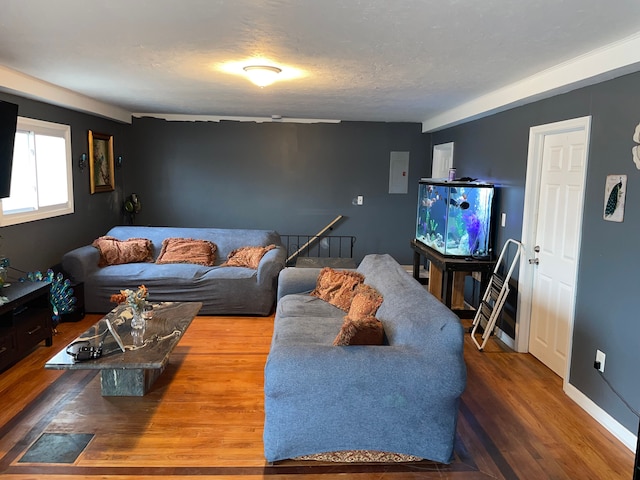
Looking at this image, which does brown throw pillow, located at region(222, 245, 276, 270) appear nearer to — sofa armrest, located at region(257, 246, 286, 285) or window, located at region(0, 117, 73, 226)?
sofa armrest, located at region(257, 246, 286, 285)

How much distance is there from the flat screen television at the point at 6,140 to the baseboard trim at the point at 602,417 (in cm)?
437

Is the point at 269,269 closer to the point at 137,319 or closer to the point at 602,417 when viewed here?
the point at 137,319

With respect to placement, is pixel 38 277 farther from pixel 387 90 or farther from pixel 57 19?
pixel 387 90

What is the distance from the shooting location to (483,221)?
14.5ft

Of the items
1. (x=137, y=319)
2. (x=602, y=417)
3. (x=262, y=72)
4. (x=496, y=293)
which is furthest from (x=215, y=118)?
(x=602, y=417)

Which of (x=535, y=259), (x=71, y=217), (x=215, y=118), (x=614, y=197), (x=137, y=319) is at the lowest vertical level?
(x=137, y=319)

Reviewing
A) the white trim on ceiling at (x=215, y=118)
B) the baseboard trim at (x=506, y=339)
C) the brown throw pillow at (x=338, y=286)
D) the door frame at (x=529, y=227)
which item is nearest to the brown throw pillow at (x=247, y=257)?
the brown throw pillow at (x=338, y=286)

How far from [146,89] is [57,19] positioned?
210 cm

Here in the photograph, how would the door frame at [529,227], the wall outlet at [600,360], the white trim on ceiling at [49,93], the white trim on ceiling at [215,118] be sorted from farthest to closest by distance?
1. the white trim on ceiling at [215,118]
2. the door frame at [529,227]
3. the white trim on ceiling at [49,93]
4. the wall outlet at [600,360]

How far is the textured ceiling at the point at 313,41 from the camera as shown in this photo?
209 centimetres

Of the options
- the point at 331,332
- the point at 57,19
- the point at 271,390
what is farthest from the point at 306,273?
the point at 57,19

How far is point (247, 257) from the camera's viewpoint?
17.2 ft

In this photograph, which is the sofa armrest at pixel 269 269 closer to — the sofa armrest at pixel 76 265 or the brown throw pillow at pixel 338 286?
the brown throw pillow at pixel 338 286

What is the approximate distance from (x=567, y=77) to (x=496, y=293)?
1840 mm
